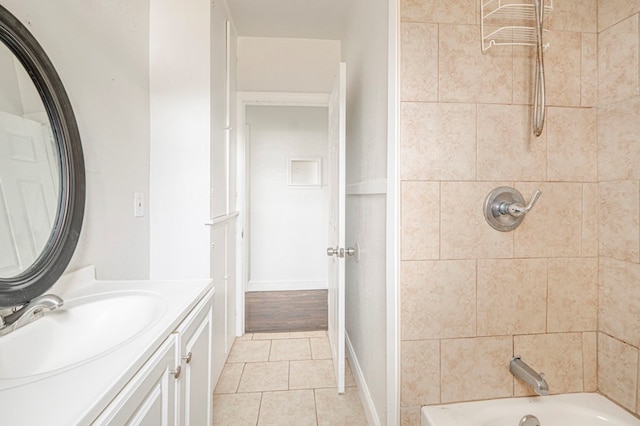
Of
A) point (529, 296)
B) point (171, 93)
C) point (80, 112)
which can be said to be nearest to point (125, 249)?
point (80, 112)

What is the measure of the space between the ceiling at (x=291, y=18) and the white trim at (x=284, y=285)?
287cm

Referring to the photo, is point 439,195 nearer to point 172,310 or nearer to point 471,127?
point 471,127

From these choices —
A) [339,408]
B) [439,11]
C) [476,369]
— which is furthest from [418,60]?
[339,408]

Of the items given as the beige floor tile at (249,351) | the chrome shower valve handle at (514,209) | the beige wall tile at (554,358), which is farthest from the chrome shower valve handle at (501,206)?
the beige floor tile at (249,351)

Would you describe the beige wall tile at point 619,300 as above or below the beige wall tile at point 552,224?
below

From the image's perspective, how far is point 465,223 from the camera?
1.18m

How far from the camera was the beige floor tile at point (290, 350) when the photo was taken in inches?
90.4

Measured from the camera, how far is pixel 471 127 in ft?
3.87

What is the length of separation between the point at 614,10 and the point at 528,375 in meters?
1.45

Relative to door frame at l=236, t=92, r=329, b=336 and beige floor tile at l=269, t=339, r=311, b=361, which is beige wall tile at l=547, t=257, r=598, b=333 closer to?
beige floor tile at l=269, t=339, r=311, b=361

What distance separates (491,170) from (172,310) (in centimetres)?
126

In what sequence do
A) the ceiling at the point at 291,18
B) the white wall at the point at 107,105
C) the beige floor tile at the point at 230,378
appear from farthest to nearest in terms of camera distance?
1. the ceiling at the point at 291,18
2. the beige floor tile at the point at 230,378
3. the white wall at the point at 107,105

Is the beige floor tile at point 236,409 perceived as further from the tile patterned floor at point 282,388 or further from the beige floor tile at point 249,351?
the beige floor tile at point 249,351

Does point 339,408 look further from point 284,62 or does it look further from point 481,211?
point 284,62
